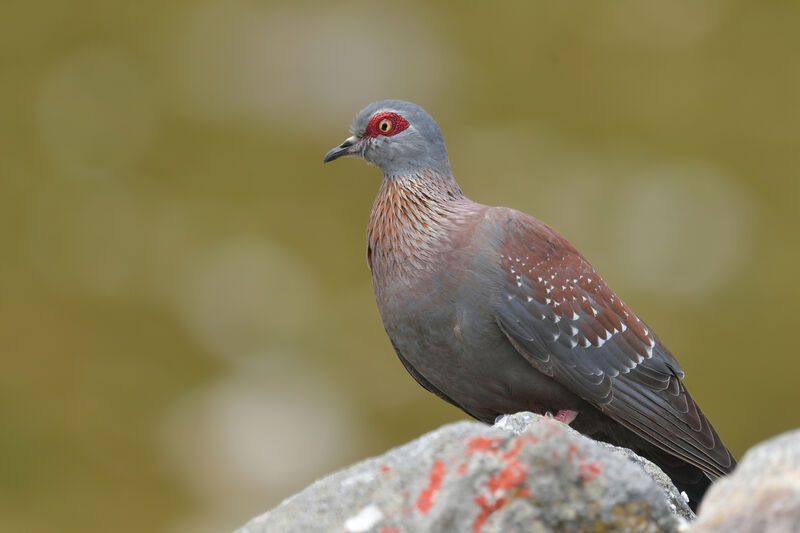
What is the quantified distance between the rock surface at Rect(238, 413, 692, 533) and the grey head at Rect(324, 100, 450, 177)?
3.90 metres

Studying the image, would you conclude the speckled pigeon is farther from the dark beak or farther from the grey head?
the dark beak

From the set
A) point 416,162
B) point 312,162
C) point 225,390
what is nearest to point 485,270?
point 416,162

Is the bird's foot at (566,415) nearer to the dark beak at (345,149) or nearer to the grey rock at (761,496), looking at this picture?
the dark beak at (345,149)

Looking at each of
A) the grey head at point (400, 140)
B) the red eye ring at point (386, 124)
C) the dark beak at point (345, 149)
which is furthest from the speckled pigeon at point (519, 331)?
the dark beak at point (345, 149)

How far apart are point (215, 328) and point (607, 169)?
22.0 feet

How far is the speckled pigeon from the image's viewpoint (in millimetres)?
6855

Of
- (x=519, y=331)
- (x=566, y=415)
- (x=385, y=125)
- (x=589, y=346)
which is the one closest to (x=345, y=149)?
(x=385, y=125)

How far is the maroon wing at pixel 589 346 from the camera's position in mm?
6973

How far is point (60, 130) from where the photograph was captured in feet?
55.7

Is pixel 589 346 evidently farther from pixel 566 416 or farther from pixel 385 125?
pixel 385 125

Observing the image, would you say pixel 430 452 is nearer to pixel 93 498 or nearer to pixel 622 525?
pixel 622 525

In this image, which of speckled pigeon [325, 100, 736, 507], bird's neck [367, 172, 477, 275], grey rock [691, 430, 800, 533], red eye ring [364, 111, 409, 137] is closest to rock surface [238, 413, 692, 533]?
grey rock [691, 430, 800, 533]

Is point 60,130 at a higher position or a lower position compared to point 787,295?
higher

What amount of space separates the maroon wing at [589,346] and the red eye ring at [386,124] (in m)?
1.21
